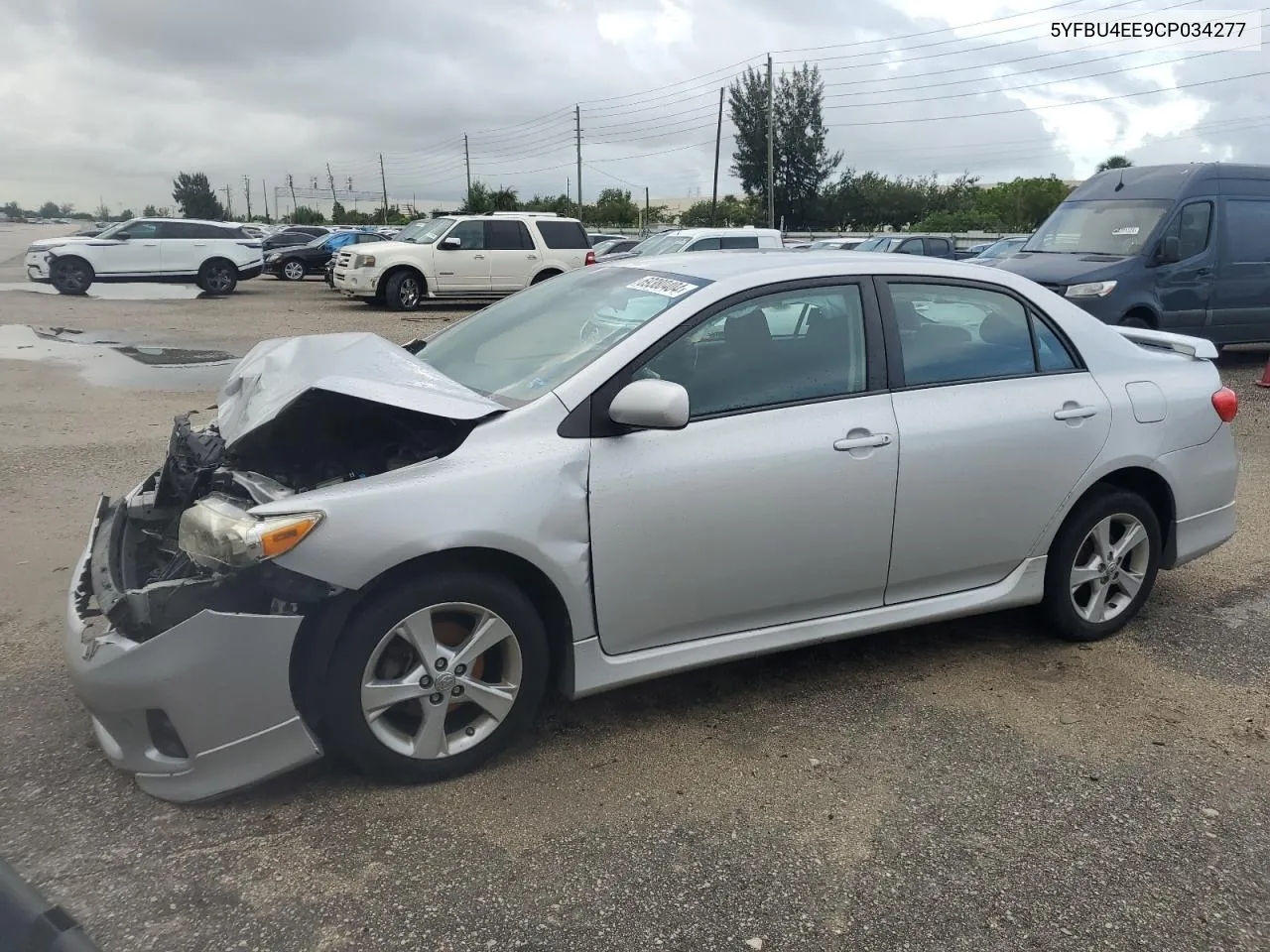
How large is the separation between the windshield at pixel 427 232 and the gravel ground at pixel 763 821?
53.9 feet

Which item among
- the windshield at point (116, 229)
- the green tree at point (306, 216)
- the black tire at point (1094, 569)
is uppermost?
the green tree at point (306, 216)

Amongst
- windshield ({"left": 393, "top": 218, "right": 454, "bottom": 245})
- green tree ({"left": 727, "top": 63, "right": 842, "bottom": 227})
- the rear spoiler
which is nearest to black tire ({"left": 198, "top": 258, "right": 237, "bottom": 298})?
windshield ({"left": 393, "top": 218, "right": 454, "bottom": 245})

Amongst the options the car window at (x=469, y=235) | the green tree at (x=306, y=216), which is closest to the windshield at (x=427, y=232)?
the car window at (x=469, y=235)

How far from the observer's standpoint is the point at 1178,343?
4.65 meters

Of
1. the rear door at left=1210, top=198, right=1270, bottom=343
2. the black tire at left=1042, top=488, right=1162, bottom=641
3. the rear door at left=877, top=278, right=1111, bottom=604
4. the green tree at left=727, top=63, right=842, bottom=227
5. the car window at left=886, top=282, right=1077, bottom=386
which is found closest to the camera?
the rear door at left=877, top=278, right=1111, bottom=604

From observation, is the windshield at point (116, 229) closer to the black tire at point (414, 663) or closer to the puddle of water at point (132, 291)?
the puddle of water at point (132, 291)

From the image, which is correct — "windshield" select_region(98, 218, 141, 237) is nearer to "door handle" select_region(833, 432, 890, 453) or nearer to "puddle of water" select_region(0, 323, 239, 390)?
"puddle of water" select_region(0, 323, 239, 390)

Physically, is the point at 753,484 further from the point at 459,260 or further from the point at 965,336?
the point at 459,260

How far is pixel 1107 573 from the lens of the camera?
4.20 meters

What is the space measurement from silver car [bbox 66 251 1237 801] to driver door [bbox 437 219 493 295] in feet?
52.2

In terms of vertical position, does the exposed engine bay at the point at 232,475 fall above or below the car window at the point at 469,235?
below

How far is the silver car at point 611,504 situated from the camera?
282 centimetres

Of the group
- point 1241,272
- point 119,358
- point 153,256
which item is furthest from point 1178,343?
point 153,256

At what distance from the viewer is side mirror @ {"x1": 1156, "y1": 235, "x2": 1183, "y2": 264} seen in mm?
10539
